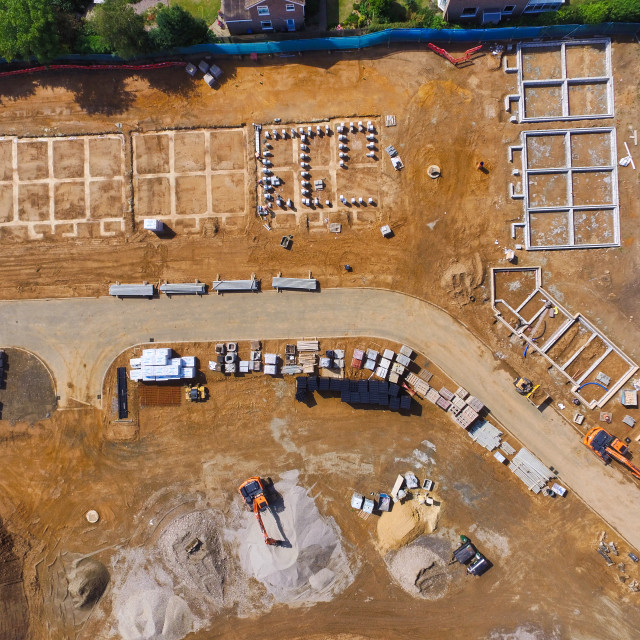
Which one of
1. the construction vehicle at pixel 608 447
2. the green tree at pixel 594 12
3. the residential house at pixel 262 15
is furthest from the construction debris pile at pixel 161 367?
the green tree at pixel 594 12

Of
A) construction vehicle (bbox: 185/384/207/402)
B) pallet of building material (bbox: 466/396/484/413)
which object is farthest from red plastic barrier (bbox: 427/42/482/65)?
construction vehicle (bbox: 185/384/207/402)

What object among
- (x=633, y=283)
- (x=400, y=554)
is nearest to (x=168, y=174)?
(x=400, y=554)

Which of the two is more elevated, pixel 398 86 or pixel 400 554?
pixel 398 86

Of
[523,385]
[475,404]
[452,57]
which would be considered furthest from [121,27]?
[523,385]

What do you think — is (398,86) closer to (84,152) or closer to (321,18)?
(321,18)

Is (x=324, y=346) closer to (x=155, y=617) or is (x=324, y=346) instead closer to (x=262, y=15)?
(x=155, y=617)

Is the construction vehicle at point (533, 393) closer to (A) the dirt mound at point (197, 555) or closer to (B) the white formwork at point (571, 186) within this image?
(B) the white formwork at point (571, 186)
